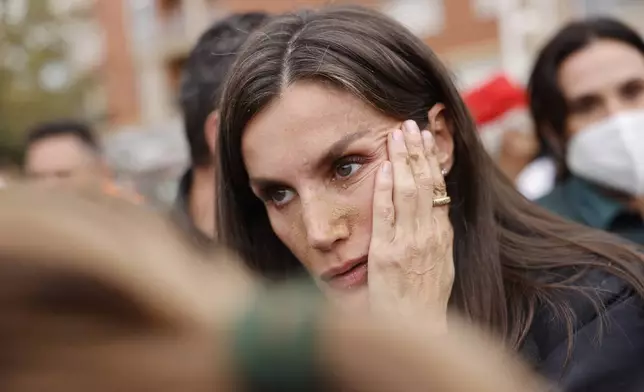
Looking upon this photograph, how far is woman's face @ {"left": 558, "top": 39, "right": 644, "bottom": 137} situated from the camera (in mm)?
3461

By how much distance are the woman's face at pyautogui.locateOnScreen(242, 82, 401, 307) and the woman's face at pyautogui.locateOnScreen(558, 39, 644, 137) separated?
5.55 ft

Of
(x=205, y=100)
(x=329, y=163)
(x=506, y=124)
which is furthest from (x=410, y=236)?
(x=506, y=124)

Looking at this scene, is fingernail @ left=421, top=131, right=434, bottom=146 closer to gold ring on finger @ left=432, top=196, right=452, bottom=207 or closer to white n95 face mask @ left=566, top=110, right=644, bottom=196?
gold ring on finger @ left=432, top=196, right=452, bottom=207

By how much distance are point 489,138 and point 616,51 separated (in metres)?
1.23

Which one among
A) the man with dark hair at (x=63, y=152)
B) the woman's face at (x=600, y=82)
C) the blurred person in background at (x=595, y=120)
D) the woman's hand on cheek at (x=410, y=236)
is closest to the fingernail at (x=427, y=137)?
the woman's hand on cheek at (x=410, y=236)

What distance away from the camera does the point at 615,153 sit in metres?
3.30

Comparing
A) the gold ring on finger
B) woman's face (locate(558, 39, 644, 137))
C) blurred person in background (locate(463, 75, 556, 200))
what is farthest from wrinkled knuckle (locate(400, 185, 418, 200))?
blurred person in background (locate(463, 75, 556, 200))

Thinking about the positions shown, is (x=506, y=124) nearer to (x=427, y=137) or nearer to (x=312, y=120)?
(x=427, y=137)

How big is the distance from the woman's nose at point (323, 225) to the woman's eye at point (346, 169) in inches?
3.0

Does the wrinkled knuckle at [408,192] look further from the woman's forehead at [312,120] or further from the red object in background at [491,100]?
the red object in background at [491,100]

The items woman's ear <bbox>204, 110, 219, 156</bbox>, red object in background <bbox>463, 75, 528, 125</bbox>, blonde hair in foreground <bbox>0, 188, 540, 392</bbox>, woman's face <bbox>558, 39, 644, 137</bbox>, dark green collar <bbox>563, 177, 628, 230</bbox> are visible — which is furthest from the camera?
red object in background <bbox>463, 75, 528, 125</bbox>

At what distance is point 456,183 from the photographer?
2295mm

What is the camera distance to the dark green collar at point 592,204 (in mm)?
3205

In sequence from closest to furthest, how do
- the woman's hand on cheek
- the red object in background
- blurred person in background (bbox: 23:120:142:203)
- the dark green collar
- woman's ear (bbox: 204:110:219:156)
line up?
the woman's hand on cheek, woman's ear (bbox: 204:110:219:156), the dark green collar, the red object in background, blurred person in background (bbox: 23:120:142:203)
